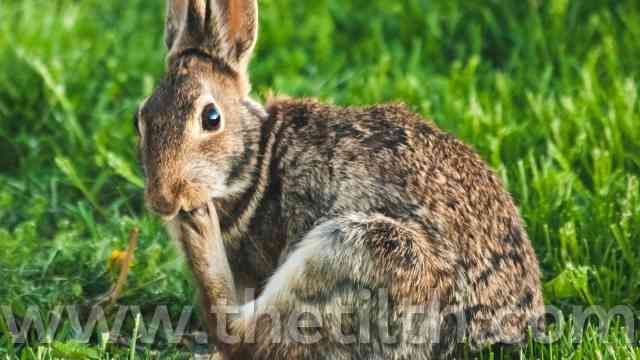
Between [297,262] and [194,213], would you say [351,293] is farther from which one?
[194,213]

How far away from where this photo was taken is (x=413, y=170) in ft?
17.5

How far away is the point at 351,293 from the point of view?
506 centimetres

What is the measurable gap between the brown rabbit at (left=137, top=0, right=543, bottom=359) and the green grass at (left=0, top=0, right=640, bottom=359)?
39 cm

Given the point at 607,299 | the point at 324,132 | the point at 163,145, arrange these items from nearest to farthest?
the point at 163,145
the point at 324,132
the point at 607,299

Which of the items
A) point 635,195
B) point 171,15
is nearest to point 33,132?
point 171,15

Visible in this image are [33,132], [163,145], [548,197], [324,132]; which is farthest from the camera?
[33,132]

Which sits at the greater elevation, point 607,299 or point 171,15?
point 171,15

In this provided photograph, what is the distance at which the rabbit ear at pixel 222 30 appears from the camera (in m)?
5.56

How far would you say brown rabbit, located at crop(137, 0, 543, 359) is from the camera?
5094 millimetres

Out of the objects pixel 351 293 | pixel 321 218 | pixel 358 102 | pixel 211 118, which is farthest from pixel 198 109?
pixel 358 102

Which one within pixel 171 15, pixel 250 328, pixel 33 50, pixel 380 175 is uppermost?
pixel 33 50

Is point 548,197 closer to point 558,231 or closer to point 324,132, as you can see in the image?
point 558,231

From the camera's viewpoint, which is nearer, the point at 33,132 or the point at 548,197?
the point at 548,197

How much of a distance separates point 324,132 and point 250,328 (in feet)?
2.59
